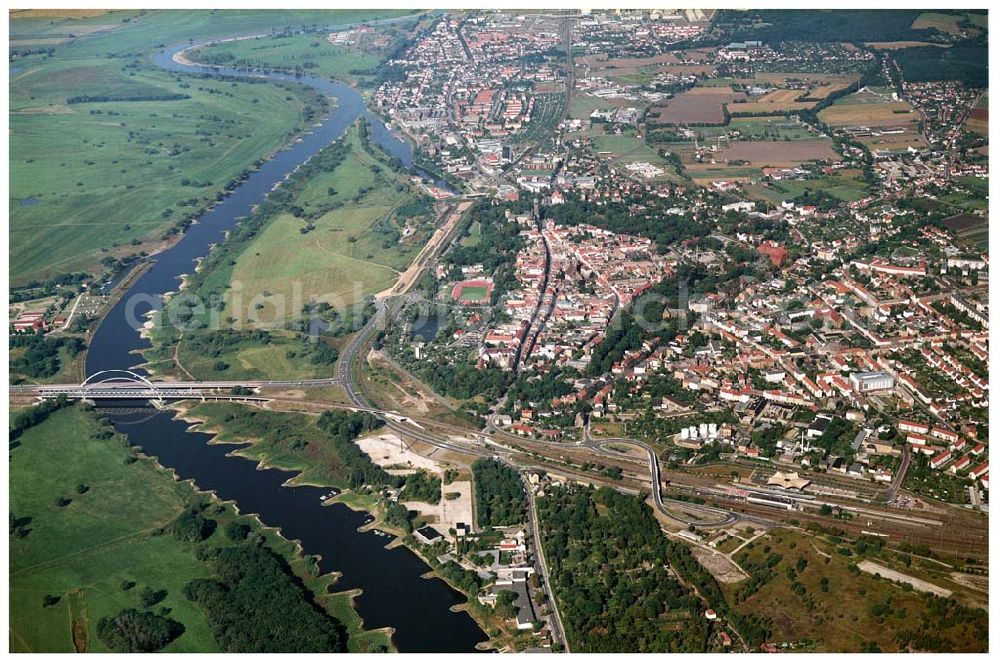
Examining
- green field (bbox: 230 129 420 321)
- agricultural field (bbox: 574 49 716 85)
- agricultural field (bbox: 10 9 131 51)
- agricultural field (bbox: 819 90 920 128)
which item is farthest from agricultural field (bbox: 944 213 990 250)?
agricultural field (bbox: 10 9 131 51)

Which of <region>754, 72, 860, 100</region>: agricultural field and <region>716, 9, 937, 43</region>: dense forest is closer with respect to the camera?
<region>754, 72, 860, 100</region>: agricultural field

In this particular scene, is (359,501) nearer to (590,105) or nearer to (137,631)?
(137,631)

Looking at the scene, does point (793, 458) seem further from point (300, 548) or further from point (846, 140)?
point (846, 140)

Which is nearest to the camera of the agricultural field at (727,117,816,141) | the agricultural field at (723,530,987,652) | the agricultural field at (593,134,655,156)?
the agricultural field at (723,530,987,652)

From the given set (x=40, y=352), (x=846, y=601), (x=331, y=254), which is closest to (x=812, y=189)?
(x=331, y=254)

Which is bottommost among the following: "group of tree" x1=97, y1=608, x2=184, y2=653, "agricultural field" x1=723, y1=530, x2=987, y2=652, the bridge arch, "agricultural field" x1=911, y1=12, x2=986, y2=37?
the bridge arch

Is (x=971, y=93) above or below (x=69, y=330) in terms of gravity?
above

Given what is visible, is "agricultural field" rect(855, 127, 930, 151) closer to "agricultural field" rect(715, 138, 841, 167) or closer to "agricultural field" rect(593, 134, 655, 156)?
"agricultural field" rect(715, 138, 841, 167)

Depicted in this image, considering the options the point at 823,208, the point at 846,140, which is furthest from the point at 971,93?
the point at 823,208
